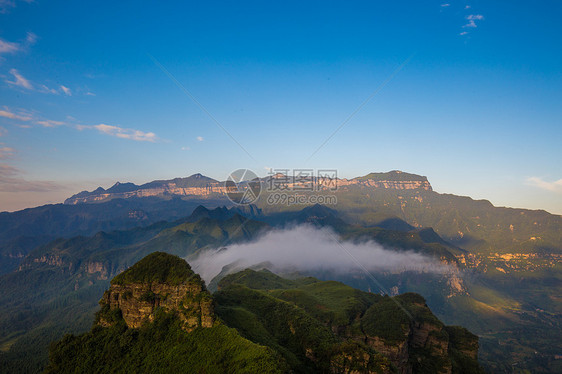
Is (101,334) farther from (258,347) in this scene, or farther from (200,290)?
(258,347)

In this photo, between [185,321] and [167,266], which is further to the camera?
[167,266]

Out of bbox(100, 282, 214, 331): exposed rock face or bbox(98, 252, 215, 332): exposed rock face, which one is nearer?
bbox(100, 282, 214, 331): exposed rock face

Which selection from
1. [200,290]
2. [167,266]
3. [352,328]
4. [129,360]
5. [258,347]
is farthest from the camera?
[352,328]

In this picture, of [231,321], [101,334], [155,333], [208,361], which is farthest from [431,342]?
[101,334]

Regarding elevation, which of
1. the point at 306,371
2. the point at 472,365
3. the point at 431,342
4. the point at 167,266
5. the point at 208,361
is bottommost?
the point at 472,365

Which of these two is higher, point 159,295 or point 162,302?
point 159,295

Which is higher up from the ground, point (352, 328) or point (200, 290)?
point (200, 290)

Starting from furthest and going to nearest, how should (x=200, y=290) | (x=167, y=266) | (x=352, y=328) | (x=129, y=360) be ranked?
(x=352, y=328)
(x=167, y=266)
(x=200, y=290)
(x=129, y=360)

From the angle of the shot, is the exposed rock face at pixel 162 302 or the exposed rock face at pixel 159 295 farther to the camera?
the exposed rock face at pixel 159 295

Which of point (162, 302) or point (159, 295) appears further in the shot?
point (159, 295)
